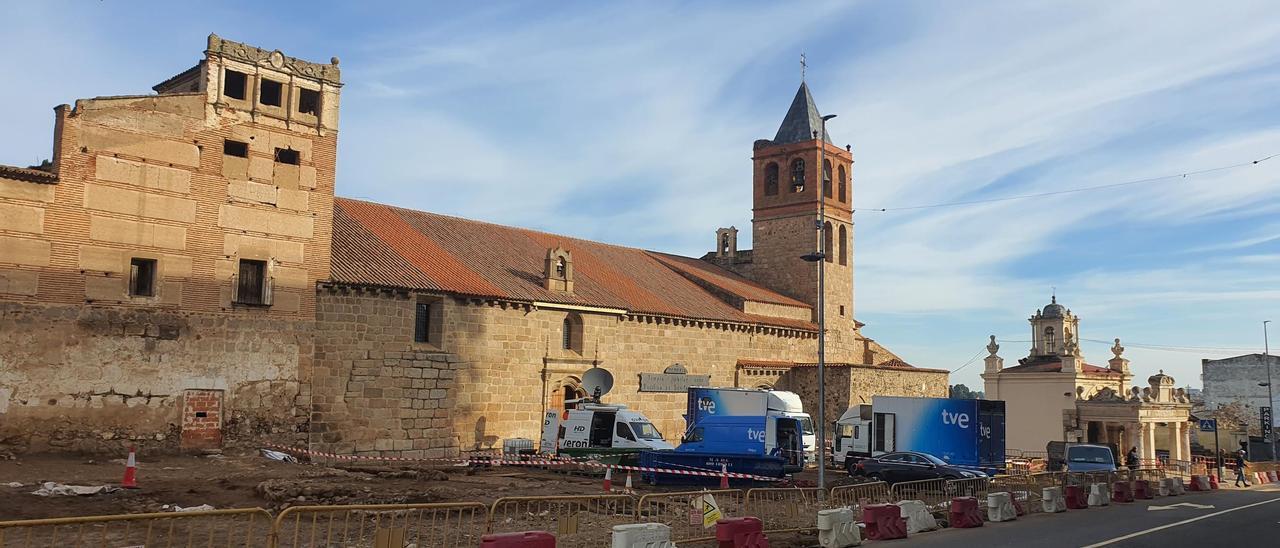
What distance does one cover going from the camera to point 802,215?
154ft

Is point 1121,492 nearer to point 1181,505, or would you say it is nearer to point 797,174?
point 1181,505

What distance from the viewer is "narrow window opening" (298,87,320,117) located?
2532 centimetres

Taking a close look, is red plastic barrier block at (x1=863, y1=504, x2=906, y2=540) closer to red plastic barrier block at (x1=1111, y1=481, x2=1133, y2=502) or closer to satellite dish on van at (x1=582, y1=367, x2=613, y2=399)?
red plastic barrier block at (x1=1111, y1=481, x2=1133, y2=502)

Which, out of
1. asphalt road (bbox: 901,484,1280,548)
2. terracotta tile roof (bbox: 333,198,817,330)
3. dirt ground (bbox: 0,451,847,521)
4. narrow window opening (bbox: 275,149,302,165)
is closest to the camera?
dirt ground (bbox: 0,451,847,521)

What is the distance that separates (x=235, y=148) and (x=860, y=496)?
1750cm

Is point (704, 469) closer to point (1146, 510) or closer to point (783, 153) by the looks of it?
point (1146, 510)

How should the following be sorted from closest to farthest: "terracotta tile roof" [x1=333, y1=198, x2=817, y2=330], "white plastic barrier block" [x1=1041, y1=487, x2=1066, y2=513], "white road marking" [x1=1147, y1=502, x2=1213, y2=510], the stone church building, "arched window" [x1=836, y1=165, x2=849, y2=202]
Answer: the stone church building → "white plastic barrier block" [x1=1041, y1=487, x2=1066, y2=513] → "white road marking" [x1=1147, y1=502, x2=1213, y2=510] → "terracotta tile roof" [x1=333, y1=198, x2=817, y2=330] → "arched window" [x1=836, y1=165, x2=849, y2=202]

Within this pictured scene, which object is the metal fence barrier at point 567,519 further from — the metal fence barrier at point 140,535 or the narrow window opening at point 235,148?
the narrow window opening at point 235,148

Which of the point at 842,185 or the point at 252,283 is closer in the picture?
the point at 252,283

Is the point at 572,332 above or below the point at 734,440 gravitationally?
above

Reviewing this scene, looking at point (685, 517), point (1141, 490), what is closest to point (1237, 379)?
point (1141, 490)

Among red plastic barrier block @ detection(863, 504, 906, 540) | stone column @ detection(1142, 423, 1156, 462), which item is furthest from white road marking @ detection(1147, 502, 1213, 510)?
stone column @ detection(1142, 423, 1156, 462)

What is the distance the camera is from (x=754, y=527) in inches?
540

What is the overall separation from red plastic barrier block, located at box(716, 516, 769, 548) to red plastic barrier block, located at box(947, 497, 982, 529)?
6432 millimetres
